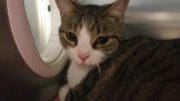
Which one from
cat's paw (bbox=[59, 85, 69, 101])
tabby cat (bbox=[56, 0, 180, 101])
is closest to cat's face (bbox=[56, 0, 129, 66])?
tabby cat (bbox=[56, 0, 180, 101])

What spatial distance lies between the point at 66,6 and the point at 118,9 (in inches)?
6.1

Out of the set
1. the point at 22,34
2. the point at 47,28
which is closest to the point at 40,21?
the point at 47,28

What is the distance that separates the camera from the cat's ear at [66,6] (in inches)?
39.9

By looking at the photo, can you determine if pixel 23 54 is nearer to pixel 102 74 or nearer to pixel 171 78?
pixel 102 74

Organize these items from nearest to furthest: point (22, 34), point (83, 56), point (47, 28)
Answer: point (22, 34)
point (83, 56)
point (47, 28)

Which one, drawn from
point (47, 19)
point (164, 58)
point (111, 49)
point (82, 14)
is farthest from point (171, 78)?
point (47, 19)

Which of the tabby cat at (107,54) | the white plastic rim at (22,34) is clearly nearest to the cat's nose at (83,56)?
the tabby cat at (107,54)

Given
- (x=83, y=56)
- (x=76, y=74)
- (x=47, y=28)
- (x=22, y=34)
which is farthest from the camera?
(x=47, y=28)

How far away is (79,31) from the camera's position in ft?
3.21

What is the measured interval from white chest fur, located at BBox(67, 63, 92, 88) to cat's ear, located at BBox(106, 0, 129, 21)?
0.18 metres

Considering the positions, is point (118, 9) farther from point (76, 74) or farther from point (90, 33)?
point (76, 74)

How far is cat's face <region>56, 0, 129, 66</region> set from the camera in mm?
971

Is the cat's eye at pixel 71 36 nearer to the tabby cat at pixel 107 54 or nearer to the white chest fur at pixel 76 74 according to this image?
the tabby cat at pixel 107 54

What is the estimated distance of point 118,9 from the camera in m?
0.99
